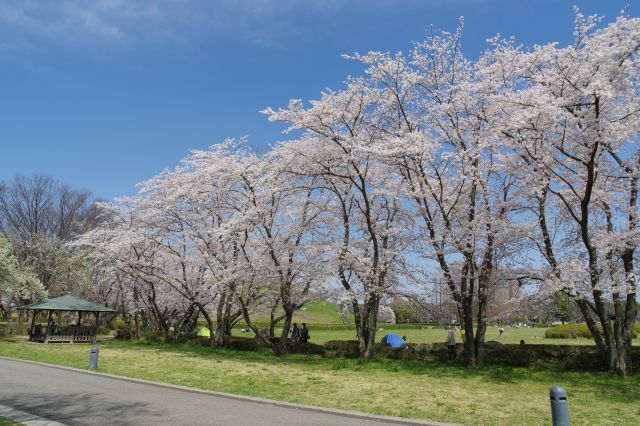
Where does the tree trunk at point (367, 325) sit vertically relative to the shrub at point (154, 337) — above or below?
above

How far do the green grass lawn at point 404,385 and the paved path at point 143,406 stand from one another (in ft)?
2.30

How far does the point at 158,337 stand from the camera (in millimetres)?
27828

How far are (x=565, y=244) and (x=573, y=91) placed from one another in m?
6.33

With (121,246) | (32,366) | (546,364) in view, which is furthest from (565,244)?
(121,246)

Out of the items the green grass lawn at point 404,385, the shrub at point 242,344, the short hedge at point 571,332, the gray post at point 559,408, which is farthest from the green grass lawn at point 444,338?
the gray post at point 559,408

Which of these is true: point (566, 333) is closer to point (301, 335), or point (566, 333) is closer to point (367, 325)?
point (301, 335)

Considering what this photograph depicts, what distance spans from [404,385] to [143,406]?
250 inches

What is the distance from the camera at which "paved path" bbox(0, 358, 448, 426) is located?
767cm

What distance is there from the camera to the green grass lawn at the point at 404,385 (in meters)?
8.81

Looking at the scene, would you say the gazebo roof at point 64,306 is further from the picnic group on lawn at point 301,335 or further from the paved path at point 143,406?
the paved path at point 143,406

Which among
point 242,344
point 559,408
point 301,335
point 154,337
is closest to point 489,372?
point 559,408

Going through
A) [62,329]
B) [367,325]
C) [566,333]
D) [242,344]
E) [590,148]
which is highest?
[590,148]

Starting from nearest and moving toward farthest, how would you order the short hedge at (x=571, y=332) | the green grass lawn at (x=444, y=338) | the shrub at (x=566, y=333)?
the green grass lawn at (x=444, y=338), the short hedge at (x=571, y=332), the shrub at (x=566, y=333)

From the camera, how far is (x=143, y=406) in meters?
8.71
